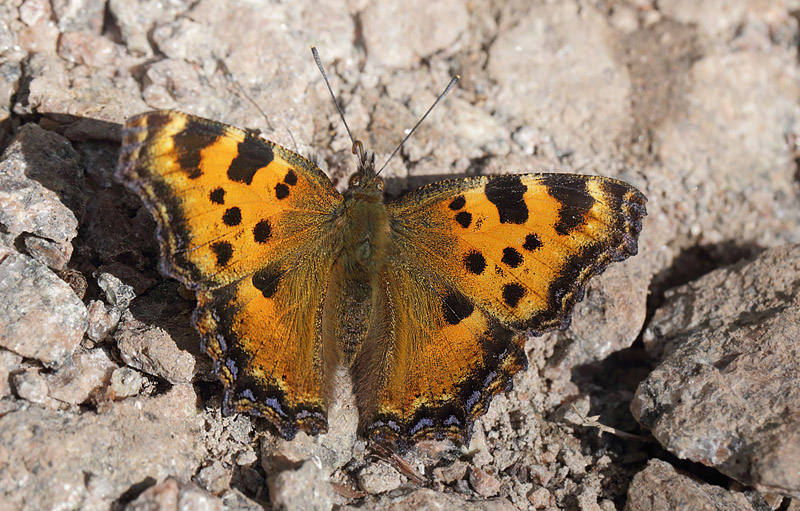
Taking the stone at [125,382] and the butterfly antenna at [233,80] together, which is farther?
the butterfly antenna at [233,80]

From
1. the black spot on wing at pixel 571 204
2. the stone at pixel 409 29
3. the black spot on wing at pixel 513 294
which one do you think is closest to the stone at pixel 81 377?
the black spot on wing at pixel 513 294

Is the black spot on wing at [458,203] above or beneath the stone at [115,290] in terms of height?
above

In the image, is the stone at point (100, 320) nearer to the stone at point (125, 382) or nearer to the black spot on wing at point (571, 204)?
the stone at point (125, 382)

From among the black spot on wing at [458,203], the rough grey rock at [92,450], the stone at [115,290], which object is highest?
the black spot on wing at [458,203]

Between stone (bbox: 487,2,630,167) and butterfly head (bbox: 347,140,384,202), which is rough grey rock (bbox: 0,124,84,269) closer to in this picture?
butterfly head (bbox: 347,140,384,202)

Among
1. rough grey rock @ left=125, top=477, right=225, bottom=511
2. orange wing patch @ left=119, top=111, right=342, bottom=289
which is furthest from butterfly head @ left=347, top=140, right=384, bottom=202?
rough grey rock @ left=125, top=477, right=225, bottom=511

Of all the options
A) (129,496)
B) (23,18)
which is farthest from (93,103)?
(129,496)

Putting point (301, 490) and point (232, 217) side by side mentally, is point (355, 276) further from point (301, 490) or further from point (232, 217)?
point (301, 490)
